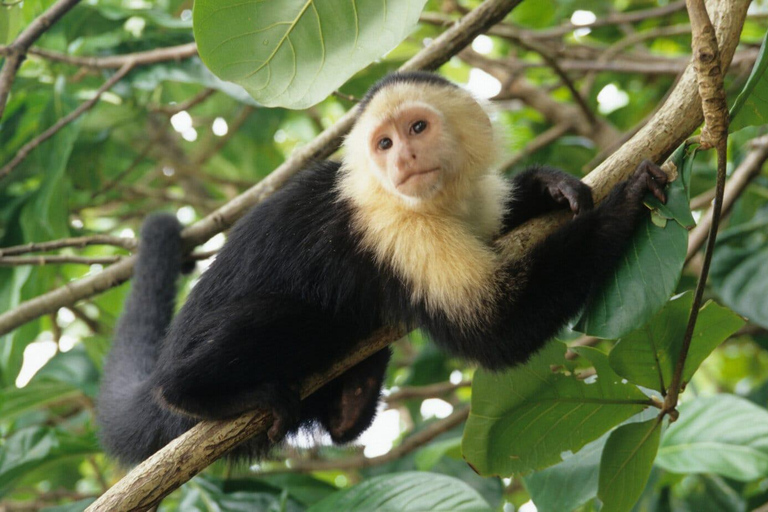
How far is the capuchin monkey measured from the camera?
7.50ft

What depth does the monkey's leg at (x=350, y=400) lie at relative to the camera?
301 centimetres

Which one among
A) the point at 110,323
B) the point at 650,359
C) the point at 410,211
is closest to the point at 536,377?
the point at 650,359

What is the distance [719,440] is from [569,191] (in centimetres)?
110

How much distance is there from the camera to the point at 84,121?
4078 mm

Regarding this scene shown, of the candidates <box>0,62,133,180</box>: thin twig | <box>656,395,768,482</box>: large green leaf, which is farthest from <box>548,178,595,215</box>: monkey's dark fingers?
<box>0,62,133,180</box>: thin twig

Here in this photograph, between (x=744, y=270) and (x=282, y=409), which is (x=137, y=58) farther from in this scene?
(x=744, y=270)

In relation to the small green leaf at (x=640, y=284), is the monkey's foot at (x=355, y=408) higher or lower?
lower

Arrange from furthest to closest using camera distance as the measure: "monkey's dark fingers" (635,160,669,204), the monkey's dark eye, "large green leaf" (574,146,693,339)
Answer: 1. the monkey's dark eye
2. "monkey's dark fingers" (635,160,669,204)
3. "large green leaf" (574,146,693,339)

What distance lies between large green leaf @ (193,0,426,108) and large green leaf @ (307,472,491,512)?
1391mm

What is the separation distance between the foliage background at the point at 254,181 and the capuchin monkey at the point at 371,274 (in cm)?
24

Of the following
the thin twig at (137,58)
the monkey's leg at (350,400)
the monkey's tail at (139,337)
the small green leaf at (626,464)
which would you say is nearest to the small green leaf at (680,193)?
the small green leaf at (626,464)

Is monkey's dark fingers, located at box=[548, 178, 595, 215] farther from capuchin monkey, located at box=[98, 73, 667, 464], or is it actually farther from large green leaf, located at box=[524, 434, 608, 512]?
large green leaf, located at box=[524, 434, 608, 512]

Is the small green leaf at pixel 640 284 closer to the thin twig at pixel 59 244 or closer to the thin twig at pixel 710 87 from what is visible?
the thin twig at pixel 710 87

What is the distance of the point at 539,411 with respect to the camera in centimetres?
228
